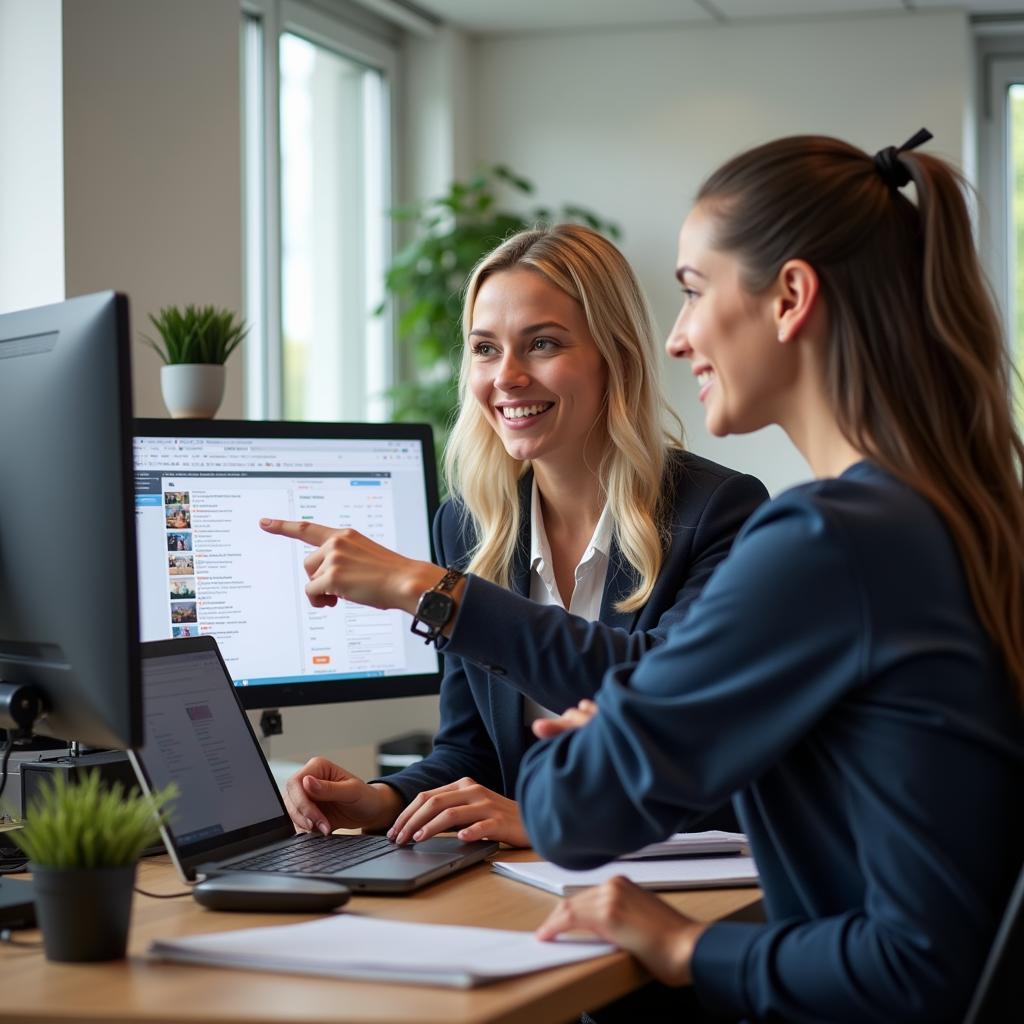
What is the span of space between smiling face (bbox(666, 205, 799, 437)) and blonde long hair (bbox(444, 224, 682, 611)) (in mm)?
640

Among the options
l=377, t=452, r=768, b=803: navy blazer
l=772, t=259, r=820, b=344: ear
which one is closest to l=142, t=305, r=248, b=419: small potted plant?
l=377, t=452, r=768, b=803: navy blazer

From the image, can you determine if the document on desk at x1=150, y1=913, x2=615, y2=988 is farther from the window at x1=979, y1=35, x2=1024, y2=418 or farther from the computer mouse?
the window at x1=979, y1=35, x2=1024, y2=418

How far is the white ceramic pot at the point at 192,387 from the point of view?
7.43ft

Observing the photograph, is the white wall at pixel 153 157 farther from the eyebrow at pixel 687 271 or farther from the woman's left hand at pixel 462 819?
the eyebrow at pixel 687 271

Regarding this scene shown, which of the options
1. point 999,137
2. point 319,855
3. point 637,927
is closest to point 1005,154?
point 999,137

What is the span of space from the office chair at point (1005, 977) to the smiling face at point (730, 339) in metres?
0.47

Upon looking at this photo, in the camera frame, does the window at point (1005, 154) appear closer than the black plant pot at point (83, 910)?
No

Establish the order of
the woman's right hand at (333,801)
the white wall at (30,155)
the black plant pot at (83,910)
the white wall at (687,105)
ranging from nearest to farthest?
1. the black plant pot at (83,910)
2. the woman's right hand at (333,801)
3. the white wall at (30,155)
4. the white wall at (687,105)

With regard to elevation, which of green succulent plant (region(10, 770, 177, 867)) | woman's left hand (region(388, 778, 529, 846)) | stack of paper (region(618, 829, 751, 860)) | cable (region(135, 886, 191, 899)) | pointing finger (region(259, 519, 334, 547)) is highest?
pointing finger (region(259, 519, 334, 547))

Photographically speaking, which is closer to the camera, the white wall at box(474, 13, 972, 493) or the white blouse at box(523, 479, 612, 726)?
the white blouse at box(523, 479, 612, 726)

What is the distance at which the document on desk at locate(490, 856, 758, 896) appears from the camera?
4.50 feet

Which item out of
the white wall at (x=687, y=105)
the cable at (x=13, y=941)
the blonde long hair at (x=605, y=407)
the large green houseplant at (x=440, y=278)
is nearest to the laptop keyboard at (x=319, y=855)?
the cable at (x=13, y=941)

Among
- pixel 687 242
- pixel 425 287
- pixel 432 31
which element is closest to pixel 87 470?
pixel 687 242

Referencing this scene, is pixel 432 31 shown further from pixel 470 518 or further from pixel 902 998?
pixel 902 998
